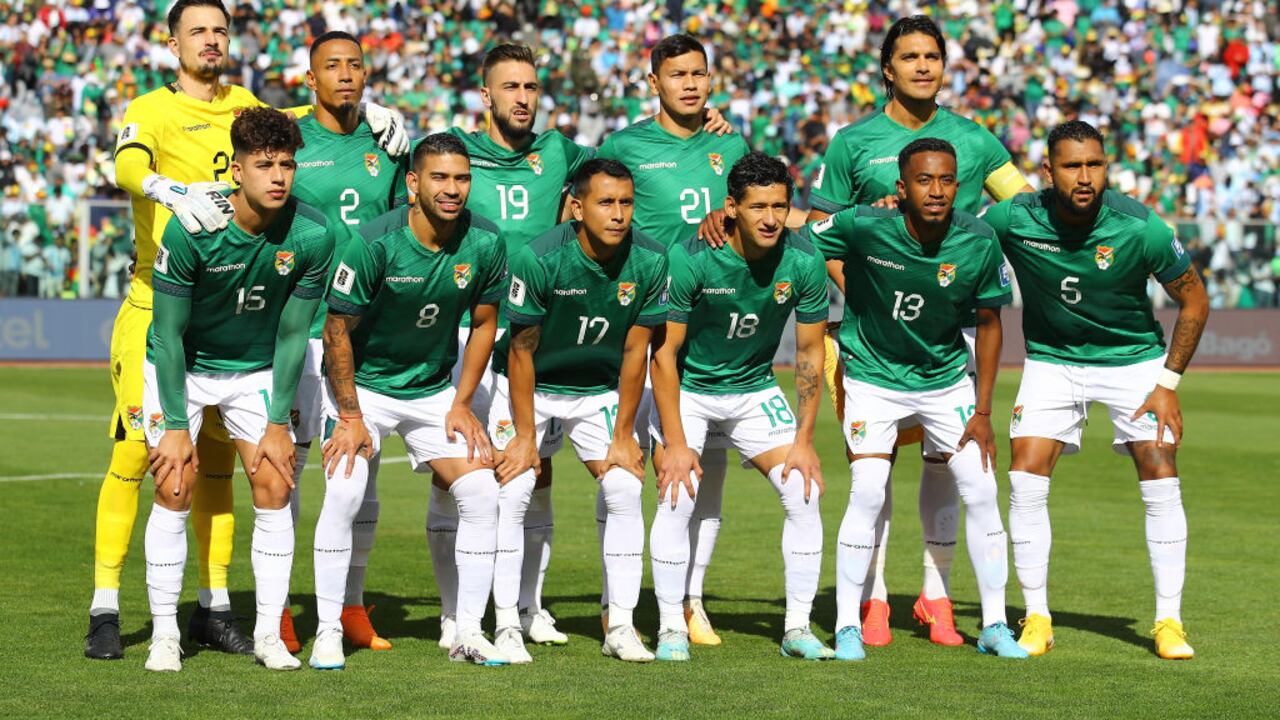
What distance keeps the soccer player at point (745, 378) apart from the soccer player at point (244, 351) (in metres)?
1.68

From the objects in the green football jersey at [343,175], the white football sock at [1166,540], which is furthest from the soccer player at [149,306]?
the white football sock at [1166,540]

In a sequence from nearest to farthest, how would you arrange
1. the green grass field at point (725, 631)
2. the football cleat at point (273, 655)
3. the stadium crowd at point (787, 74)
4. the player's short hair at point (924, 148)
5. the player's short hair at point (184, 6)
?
1. the green grass field at point (725, 631)
2. the football cleat at point (273, 655)
3. the player's short hair at point (924, 148)
4. the player's short hair at point (184, 6)
5. the stadium crowd at point (787, 74)

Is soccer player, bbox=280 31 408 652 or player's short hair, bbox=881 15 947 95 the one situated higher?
player's short hair, bbox=881 15 947 95

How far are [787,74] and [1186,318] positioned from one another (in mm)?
25547

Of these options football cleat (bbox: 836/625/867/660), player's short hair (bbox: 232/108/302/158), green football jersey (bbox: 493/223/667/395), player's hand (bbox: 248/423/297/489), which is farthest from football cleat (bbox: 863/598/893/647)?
player's short hair (bbox: 232/108/302/158)

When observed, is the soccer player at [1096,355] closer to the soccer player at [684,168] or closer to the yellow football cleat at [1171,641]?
the yellow football cleat at [1171,641]

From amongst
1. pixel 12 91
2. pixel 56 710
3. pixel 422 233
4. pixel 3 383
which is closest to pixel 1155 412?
pixel 422 233

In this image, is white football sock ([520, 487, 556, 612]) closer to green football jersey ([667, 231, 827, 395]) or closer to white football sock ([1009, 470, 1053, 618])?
green football jersey ([667, 231, 827, 395])

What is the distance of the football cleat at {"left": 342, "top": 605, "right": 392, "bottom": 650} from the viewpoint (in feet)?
26.5

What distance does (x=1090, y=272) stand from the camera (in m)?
8.16

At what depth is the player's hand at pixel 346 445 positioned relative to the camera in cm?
748

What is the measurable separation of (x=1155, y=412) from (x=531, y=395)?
2951 mm

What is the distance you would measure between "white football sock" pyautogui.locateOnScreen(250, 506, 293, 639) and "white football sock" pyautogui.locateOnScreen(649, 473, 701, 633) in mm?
1673

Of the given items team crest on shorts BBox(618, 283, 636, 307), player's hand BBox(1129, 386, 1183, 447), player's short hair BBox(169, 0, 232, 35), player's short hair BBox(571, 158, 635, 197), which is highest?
player's short hair BBox(169, 0, 232, 35)
